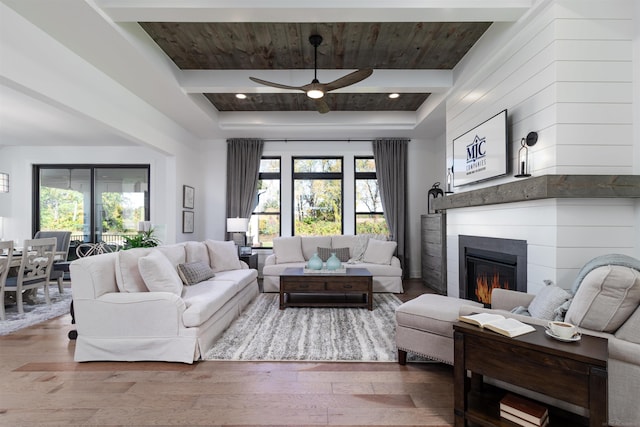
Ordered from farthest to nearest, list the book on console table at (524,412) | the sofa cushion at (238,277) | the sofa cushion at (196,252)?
the sofa cushion at (196,252)
the sofa cushion at (238,277)
the book on console table at (524,412)

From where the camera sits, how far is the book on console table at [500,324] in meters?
1.60

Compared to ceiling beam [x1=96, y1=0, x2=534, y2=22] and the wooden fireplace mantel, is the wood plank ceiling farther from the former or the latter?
the wooden fireplace mantel

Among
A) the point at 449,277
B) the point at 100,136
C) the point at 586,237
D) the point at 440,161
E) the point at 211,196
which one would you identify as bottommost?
the point at 449,277

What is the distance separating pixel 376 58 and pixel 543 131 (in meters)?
2.07

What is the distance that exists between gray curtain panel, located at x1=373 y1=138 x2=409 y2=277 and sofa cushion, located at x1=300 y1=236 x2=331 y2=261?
4.28 ft

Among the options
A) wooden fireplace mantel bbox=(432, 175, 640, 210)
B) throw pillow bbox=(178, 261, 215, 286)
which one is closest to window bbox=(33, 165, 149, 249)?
throw pillow bbox=(178, 261, 215, 286)

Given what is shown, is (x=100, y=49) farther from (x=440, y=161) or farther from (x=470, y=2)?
(x=440, y=161)

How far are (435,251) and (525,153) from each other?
9.29ft

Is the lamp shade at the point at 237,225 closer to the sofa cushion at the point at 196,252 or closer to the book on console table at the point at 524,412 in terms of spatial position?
the sofa cushion at the point at 196,252

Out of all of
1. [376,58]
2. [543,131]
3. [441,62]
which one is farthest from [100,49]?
[543,131]

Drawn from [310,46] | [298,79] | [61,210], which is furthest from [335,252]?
[61,210]

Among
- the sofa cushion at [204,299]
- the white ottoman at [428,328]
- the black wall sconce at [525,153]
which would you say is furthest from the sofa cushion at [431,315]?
the sofa cushion at [204,299]

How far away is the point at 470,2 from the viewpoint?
2551 millimetres

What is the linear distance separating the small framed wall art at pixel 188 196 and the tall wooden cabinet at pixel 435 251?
419 centimetres
